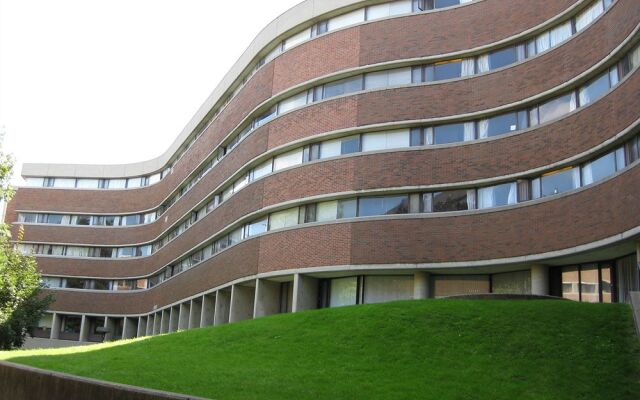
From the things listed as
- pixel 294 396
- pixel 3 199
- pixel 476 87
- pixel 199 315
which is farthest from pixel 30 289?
pixel 294 396

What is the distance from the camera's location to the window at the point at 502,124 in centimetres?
2862

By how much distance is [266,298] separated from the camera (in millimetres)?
36312

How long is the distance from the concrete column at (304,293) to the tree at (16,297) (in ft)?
51.1

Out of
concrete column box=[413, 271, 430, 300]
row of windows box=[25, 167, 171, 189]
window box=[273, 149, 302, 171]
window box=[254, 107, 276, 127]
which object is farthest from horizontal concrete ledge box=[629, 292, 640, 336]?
row of windows box=[25, 167, 171, 189]

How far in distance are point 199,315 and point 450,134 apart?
26.2m

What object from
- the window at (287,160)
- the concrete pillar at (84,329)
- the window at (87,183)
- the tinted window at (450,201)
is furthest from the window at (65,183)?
the tinted window at (450,201)

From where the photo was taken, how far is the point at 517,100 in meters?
28.5

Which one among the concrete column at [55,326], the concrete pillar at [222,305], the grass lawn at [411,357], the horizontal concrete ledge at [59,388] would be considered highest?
the concrete pillar at [222,305]

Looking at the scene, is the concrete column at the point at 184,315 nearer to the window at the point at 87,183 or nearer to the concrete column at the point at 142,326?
the concrete column at the point at 142,326

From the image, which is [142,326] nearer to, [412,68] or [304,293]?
[304,293]

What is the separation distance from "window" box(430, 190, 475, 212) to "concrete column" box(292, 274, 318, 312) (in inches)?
272

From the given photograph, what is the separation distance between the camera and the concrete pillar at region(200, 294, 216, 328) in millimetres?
45562

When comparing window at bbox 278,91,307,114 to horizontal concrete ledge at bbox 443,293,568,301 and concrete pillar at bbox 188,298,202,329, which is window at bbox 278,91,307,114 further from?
concrete pillar at bbox 188,298,202,329

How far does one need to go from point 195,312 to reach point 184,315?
96.4 inches
